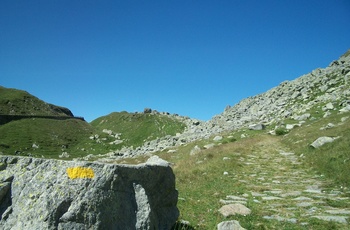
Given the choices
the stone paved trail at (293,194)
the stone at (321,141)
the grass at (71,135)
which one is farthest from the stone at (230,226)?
the grass at (71,135)

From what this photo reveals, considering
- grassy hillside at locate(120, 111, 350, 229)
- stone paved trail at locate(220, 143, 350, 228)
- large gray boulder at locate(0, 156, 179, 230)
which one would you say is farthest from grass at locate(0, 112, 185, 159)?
large gray boulder at locate(0, 156, 179, 230)

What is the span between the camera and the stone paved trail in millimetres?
9266

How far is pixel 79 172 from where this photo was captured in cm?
591

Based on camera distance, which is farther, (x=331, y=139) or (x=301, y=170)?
(x=331, y=139)

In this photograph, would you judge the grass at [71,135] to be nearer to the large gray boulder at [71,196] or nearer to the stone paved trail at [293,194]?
the stone paved trail at [293,194]

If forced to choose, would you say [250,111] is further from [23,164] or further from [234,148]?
[23,164]

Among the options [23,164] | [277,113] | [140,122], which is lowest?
[23,164]

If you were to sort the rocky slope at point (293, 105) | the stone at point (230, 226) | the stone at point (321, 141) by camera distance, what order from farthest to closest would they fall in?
the rocky slope at point (293, 105) < the stone at point (321, 141) < the stone at point (230, 226)

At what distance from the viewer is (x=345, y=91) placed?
37469 mm

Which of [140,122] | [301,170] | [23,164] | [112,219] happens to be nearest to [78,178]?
[112,219]

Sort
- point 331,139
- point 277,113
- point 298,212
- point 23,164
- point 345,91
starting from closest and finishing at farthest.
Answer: point 23,164, point 298,212, point 331,139, point 345,91, point 277,113

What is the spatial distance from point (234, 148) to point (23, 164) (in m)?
20.7

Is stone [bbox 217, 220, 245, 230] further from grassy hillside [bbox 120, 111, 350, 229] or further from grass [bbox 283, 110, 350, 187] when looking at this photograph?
grass [bbox 283, 110, 350, 187]

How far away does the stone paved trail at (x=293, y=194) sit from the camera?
9266 mm
